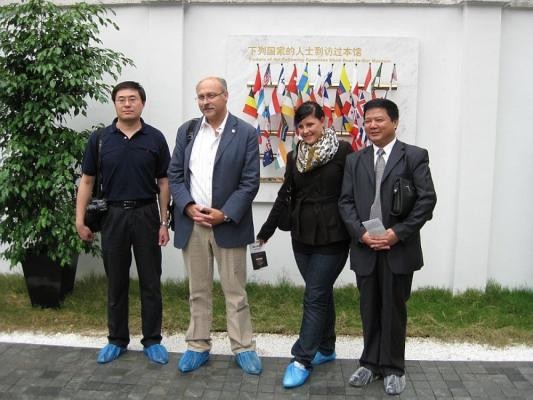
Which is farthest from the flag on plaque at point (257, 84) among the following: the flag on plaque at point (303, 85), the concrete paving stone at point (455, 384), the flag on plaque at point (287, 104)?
the concrete paving stone at point (455, 384)

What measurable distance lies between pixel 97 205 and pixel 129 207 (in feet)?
0.74

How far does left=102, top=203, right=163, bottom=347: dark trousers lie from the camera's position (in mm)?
4156

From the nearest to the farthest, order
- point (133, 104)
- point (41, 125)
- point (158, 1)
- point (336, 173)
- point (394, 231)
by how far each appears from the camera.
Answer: point (394, 231) < point (336, 173) < point (133, 104) < point (41, 125) < point (158, 1)

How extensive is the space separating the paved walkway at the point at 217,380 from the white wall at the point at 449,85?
1.71 m

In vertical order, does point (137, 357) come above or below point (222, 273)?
below

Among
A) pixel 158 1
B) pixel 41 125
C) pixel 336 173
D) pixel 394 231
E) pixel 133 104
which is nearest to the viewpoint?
pixel 394 231

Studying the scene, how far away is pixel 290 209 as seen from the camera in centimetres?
397

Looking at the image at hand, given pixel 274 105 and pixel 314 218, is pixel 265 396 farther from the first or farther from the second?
pixel 274 105

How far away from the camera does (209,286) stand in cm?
414

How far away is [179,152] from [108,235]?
31.0 inches

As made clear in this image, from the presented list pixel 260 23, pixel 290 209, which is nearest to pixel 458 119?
pixel 260 23

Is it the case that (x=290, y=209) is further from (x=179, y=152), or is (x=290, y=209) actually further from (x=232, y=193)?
(x=179, y=152)

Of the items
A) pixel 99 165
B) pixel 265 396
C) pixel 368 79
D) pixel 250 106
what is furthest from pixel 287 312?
pixel 368 79

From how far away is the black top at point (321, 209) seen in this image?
3779 mm
